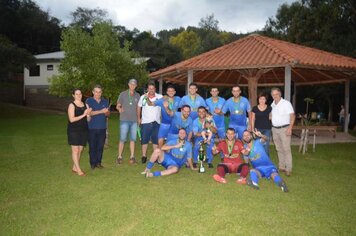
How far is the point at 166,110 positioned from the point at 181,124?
578 mm

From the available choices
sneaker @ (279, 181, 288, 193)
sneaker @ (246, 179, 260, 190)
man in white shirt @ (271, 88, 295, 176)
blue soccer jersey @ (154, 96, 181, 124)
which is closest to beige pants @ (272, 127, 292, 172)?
man in white shirt @ (271, 88, 295, 176)

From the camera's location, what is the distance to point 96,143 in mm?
7871

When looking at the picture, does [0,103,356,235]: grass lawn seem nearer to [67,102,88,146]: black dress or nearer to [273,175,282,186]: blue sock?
[273,175,282,186]: blue sock

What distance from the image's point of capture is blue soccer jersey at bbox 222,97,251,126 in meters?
8.70

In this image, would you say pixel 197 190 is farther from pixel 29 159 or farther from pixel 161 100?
pixel 29 159

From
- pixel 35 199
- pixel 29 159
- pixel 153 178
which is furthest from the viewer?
pixel 29 159

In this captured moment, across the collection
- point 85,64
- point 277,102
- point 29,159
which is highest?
point 85,64

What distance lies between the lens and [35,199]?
18.6 feet

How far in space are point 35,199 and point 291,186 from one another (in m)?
4.61

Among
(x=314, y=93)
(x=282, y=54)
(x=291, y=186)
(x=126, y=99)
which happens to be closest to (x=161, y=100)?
(x=126, y=99)

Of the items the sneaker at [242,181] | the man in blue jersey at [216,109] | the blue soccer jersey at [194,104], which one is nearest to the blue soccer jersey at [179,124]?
the blue soccer jersey at [194,104]

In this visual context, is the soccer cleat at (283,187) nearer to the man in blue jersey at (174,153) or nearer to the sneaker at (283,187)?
the sneaker at (283,187)

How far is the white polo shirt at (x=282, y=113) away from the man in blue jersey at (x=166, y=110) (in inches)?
94.0

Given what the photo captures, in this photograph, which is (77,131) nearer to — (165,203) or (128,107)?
(128,107)
